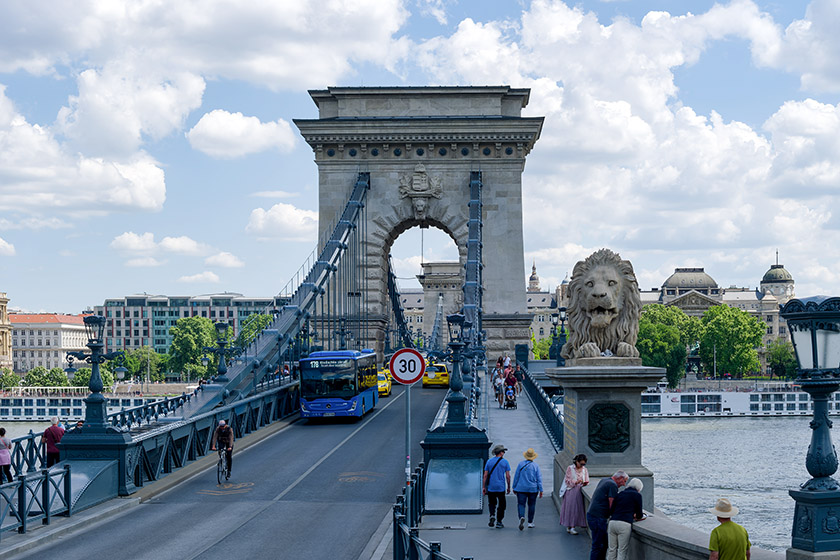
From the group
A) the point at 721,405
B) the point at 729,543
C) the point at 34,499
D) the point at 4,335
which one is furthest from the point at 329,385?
the point at 4,335

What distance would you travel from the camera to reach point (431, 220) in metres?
62.9

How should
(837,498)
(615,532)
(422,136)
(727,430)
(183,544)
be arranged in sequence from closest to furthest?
1. (837,498)
2. (615,532)
3. (183,544)
4. (422,136)
5. (727,430)

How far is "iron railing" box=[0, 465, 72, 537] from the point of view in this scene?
18641 millimetres

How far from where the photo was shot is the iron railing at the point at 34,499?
61.2ft

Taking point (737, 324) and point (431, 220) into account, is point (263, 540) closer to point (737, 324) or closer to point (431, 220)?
point (431, 220)

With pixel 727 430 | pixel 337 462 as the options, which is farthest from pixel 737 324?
pixel 337 462

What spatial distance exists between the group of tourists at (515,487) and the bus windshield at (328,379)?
69.4 feet

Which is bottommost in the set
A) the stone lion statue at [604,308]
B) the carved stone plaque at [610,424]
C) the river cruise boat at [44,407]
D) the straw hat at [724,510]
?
the river cruise boat at [44,407]

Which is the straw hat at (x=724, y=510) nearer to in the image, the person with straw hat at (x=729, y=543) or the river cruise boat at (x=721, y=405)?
the person with straw hat at (x=729, y=543)

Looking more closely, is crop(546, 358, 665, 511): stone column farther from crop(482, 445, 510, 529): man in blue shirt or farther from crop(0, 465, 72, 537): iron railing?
crop(0, 465, 72, 537): iron railing

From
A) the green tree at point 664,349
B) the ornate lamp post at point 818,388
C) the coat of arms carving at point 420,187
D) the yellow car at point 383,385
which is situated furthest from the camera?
the green tree at point 664,349

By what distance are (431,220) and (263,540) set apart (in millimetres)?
44631

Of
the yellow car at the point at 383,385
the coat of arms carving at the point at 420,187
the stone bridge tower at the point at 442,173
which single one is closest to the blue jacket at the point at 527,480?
the yellow car at the point at 383,385

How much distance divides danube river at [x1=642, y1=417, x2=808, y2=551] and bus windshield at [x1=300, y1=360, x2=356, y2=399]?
48.8 ft
